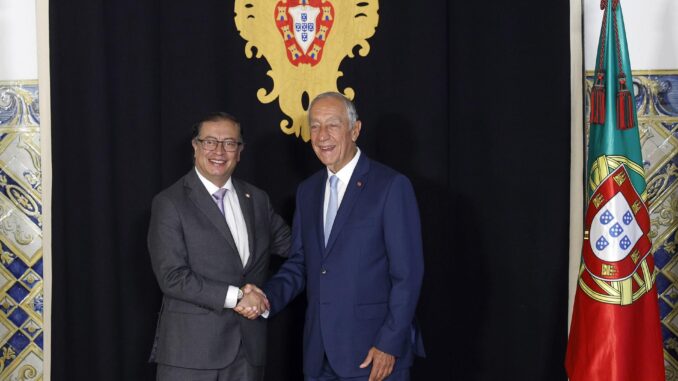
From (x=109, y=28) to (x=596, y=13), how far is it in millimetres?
2143

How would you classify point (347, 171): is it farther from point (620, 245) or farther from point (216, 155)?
point (620, 245)

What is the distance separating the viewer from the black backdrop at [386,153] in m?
3.14

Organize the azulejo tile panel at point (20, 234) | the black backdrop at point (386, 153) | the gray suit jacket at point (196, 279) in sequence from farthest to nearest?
the azulejo tile panel at point (20, 234) → the black backdrop at point (386, 153) → the gray suit jacket at point (196, 279)

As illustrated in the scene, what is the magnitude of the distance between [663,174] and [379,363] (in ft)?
5.31

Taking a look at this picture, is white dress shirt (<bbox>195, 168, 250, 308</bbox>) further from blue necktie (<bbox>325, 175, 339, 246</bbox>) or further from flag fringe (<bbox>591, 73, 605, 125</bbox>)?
flag fringe (<bbox>591, 73, 605, 125</bbox>)

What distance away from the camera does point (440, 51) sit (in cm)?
316

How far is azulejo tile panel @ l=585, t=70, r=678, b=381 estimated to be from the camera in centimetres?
315

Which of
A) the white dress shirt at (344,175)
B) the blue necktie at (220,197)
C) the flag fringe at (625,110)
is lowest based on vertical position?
the blue necktie at (220,197)

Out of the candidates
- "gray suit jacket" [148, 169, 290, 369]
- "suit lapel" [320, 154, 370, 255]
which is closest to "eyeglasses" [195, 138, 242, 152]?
"gray suit jacket" [148, 169, 290, 369]

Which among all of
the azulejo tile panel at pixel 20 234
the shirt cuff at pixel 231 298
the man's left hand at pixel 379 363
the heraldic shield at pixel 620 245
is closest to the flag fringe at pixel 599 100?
the heraldic shield at pixel 620 245

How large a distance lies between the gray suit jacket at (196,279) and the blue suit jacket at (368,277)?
297 millimetres

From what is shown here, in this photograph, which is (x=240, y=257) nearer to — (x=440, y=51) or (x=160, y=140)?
(x=160, y=140)

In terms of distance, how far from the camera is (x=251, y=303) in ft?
8.34

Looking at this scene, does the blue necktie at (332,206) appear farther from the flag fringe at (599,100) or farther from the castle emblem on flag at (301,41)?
the flag fringe at (599,100)
